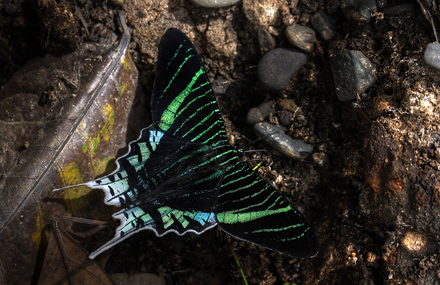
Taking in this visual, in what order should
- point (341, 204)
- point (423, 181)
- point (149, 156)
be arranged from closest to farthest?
point (423, 181), point (341, 204), point (149, 156)

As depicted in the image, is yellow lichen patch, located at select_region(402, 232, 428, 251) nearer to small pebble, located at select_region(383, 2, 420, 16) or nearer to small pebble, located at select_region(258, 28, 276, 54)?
small pebble, located at select_region(383, 2, 420, 16)

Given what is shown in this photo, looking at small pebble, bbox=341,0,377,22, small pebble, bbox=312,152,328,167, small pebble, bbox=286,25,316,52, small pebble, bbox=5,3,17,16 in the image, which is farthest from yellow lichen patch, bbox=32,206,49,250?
small pebble, bbox=341,0,377,22

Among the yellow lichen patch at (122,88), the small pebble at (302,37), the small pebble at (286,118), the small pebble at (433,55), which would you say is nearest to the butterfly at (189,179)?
the yellow lichen patch at (122,88)

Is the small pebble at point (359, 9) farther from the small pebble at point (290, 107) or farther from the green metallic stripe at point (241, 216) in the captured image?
the green metallic stripe at point (241, 216)

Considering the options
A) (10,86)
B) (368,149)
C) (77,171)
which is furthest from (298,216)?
(10,86)

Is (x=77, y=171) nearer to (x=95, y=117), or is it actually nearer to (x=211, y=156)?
(x=95, y=117)

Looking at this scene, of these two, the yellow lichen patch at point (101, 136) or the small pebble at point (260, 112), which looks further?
the small pebble at point (260, 112)
